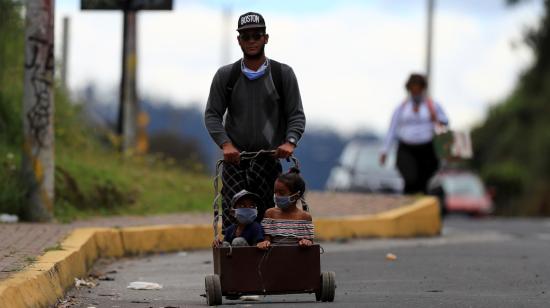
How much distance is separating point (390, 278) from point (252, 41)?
2.59 metres

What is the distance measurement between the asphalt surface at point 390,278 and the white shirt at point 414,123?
1.95 m

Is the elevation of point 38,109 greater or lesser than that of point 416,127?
greater

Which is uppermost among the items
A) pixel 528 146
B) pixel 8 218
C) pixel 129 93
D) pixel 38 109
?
pixel 38 109

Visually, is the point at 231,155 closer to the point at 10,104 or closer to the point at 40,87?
the point at 40,87

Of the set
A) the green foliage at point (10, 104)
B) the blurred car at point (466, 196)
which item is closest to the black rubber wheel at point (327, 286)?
the green foliage at point (10, 104)

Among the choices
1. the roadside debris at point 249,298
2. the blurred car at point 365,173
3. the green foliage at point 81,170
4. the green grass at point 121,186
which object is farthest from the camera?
the blurred car at point 365,173

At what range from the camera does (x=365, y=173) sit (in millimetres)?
28312

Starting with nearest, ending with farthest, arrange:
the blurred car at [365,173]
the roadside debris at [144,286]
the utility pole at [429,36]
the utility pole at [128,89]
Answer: the roadside debris at [144,286], the utility pole at [128,89], the blurred car at [365,173], the utility pole at [429,36]

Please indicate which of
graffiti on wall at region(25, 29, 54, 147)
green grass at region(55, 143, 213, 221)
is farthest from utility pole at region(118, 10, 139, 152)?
graffiti on wall at region(25, 29, 54, 147)

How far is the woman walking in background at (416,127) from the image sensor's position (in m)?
16.6

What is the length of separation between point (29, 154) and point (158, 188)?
4.23 metres

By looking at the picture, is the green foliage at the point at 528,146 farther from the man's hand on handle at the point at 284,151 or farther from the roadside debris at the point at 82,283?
the man's hand on handle at the point at 284,151

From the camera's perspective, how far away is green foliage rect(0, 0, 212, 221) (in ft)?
50.0

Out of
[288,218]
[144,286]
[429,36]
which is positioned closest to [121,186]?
[144,286]
